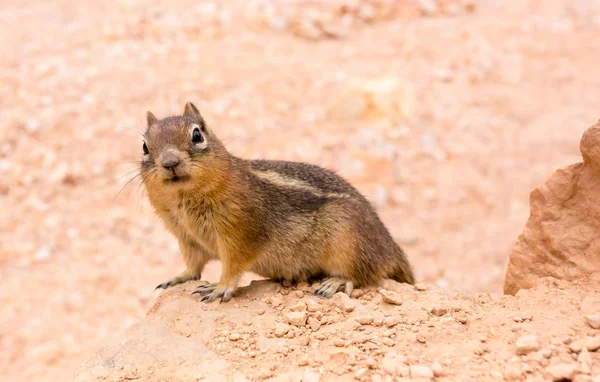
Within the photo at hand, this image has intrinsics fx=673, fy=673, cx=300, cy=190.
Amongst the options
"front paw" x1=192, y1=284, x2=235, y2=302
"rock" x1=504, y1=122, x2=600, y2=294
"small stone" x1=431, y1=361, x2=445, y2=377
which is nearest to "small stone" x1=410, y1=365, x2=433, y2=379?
"small stone" x1=431, y1=361, x2=445, y2=377

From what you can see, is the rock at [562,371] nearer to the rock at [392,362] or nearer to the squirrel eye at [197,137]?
the rock at [392,362]

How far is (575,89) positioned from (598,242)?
8.12 meters

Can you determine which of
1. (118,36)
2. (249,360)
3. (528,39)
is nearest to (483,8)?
(528,39)

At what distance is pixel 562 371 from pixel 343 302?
1.49 m

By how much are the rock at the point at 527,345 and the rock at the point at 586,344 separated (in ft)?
0.52

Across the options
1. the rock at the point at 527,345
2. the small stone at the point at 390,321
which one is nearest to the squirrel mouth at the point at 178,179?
the small stone at the point at 390,321

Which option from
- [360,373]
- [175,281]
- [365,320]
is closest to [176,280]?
[175,281]

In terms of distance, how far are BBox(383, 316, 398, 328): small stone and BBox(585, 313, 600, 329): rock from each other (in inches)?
39.7

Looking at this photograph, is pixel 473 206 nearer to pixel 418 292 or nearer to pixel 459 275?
pixel 459 275

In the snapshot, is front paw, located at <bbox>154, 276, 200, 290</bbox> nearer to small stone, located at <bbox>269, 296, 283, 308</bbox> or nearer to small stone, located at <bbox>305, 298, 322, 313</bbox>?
small stone, located at <bbox>269, 296, 283, 308</bbox>

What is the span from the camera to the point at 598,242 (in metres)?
3.99

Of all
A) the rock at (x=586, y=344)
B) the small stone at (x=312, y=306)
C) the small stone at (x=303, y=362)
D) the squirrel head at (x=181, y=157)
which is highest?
the squirrel head at (x=181, y=157)

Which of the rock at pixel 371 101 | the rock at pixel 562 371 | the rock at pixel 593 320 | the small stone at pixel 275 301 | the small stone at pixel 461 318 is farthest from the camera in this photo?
the rock at pixel 371 101

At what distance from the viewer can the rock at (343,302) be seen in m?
4.08
